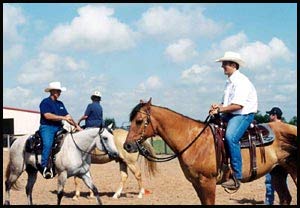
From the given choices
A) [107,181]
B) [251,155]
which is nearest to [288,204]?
[251,155]

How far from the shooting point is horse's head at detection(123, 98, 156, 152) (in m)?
7.39

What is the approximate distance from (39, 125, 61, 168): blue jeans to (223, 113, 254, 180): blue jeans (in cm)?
417

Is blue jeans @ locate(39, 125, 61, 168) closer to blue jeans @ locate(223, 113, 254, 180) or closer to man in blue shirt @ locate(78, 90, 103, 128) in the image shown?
man in blue shirt @ locate(78, 90, 103, 128)

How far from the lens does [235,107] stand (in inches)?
295

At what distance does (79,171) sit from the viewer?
1036cm

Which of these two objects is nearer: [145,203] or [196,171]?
[196,171]

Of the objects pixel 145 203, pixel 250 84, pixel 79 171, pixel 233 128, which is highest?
pixel 250 84

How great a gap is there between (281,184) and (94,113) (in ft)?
17.6

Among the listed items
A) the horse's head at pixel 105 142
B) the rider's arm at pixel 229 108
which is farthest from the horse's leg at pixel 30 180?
the rider's arm at pixel 229 108

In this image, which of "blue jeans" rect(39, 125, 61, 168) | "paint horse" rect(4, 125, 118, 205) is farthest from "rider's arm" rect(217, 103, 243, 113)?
"blue jeans" rect(39, 125, 61, 168)

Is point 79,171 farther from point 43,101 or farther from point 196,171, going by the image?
point 196,171

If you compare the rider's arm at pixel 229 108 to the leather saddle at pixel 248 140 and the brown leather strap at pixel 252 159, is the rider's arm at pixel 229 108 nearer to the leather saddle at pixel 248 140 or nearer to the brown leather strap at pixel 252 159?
the leather saddle at pixel 248 140

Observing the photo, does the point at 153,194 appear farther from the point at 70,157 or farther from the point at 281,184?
the point at 281,184

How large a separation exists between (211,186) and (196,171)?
300 mm
